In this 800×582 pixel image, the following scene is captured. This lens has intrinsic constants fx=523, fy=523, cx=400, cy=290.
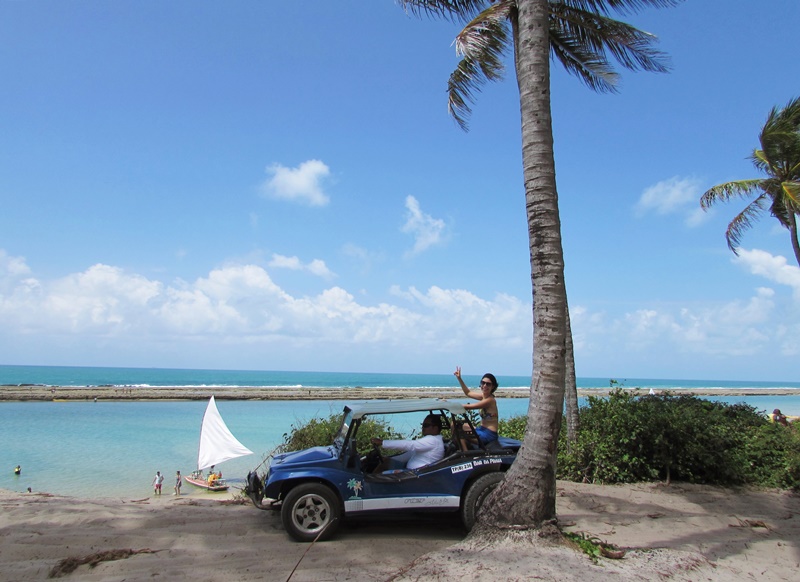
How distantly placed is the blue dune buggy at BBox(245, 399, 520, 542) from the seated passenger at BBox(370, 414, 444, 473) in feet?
0.56

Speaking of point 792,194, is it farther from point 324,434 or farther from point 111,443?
point 111,443

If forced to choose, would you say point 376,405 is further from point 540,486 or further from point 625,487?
point 625,487

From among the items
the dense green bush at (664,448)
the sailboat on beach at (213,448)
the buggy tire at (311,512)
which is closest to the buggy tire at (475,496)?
the buggy tire at (311,512)

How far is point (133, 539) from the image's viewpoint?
5.84 m

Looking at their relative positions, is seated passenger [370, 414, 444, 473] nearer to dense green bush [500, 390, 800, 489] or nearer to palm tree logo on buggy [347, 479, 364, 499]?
palm tree logo on buggy [347, 479, 364, 499]

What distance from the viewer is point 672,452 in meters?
9.16

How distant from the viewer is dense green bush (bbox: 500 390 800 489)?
9.12 meters

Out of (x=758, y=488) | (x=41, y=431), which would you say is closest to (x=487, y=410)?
(x=758, y=488)

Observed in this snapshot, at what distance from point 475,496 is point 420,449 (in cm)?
85

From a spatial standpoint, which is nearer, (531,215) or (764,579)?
(764,579)

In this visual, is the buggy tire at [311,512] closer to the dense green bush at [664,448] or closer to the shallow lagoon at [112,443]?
the dense green bush at [664,448]

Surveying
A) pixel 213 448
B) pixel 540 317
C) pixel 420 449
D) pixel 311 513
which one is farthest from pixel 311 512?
pixel 213 448

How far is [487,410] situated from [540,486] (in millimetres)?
1679

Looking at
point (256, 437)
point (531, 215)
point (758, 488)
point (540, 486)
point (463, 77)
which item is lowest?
point (256, 437)
